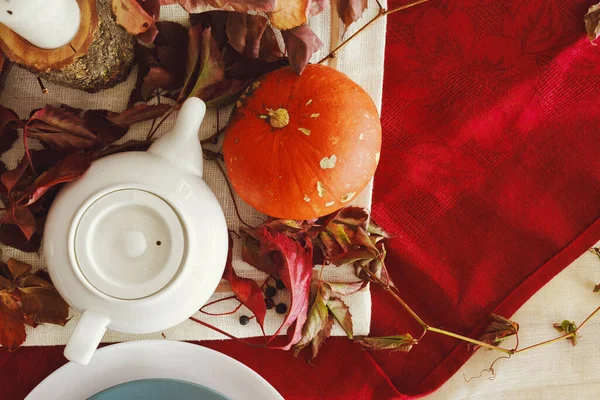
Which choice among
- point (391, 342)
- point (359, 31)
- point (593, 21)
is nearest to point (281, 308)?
point (391, 342)

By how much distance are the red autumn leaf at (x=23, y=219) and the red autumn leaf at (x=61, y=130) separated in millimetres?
80

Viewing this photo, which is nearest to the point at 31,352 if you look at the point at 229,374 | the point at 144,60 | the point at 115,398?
the point at 115,398

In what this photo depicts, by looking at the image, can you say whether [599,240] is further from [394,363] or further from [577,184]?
[394,363]

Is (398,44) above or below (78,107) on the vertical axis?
above

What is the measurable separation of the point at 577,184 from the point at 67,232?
0.67m

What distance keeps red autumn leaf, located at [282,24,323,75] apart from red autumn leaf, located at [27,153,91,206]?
243 mm

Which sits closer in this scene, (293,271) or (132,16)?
(132,16)

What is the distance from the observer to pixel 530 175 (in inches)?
30.7

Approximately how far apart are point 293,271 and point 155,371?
227 millimetres

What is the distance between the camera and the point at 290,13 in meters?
0.53

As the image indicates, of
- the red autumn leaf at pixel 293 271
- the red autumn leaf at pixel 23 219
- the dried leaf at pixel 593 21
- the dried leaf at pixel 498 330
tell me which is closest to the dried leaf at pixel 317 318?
the red autumn leaf at pixel 293 271

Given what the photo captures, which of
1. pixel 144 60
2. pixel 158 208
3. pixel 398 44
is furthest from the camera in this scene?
pixel 398 44

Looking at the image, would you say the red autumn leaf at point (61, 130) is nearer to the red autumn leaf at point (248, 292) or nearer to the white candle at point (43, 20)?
the white candle at point (43, 20)

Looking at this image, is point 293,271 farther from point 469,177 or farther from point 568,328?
point 568,328
